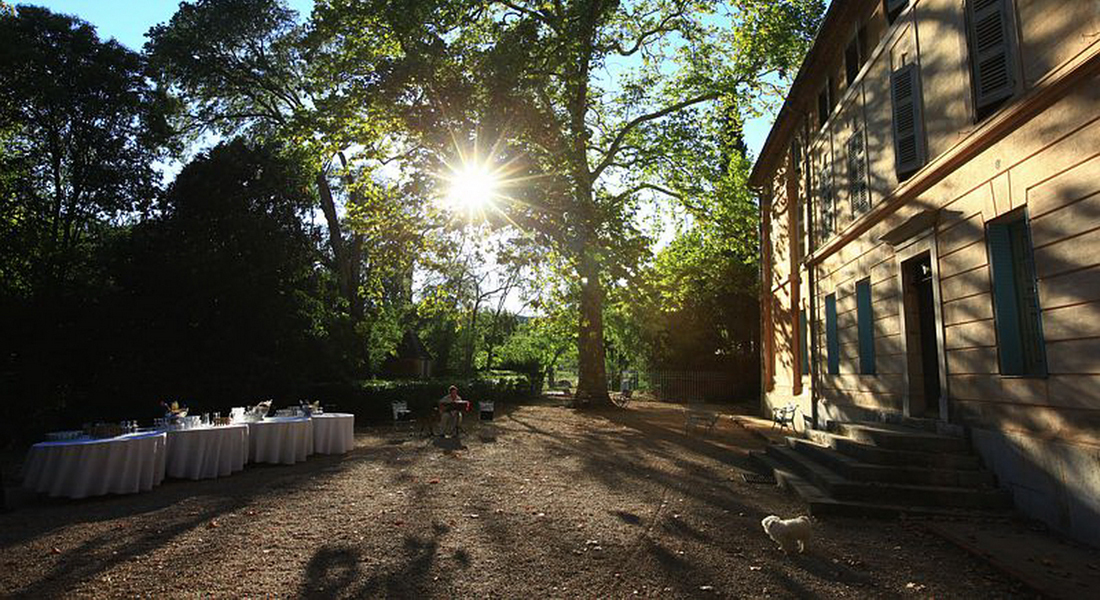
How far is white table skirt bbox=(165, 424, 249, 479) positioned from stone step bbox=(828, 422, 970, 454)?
950 cm

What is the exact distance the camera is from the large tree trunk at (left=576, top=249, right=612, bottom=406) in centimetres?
2053

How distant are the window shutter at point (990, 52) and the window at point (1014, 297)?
56.4 inches

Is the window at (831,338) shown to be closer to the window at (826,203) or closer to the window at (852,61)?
the window at (826,203)

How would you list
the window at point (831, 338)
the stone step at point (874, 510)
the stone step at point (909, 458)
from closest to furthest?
the stone step at point (874, 510)
the stone step at point (909, 458)
the window at point (831, 338)

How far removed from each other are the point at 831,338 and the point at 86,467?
13.0m

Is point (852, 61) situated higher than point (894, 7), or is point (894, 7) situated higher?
point (852, 61)

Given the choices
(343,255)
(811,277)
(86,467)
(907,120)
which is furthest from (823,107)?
(343,255)

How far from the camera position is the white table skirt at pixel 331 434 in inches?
445

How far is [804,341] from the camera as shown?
14.8m

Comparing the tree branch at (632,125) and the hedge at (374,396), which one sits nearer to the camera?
the hedge at (374,396)

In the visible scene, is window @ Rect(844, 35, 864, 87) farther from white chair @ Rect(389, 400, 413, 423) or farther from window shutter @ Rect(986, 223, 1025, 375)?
white chair @ Rect(389, 400, 413, 423)

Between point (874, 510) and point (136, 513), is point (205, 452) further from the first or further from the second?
point (874, 510)

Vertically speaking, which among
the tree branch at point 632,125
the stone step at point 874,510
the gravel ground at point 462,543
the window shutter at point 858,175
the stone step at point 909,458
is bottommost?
the gravel ground at point 462,543

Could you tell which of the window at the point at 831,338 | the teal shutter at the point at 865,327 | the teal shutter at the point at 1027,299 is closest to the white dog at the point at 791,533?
the teal shutter at the point at 1027,299
